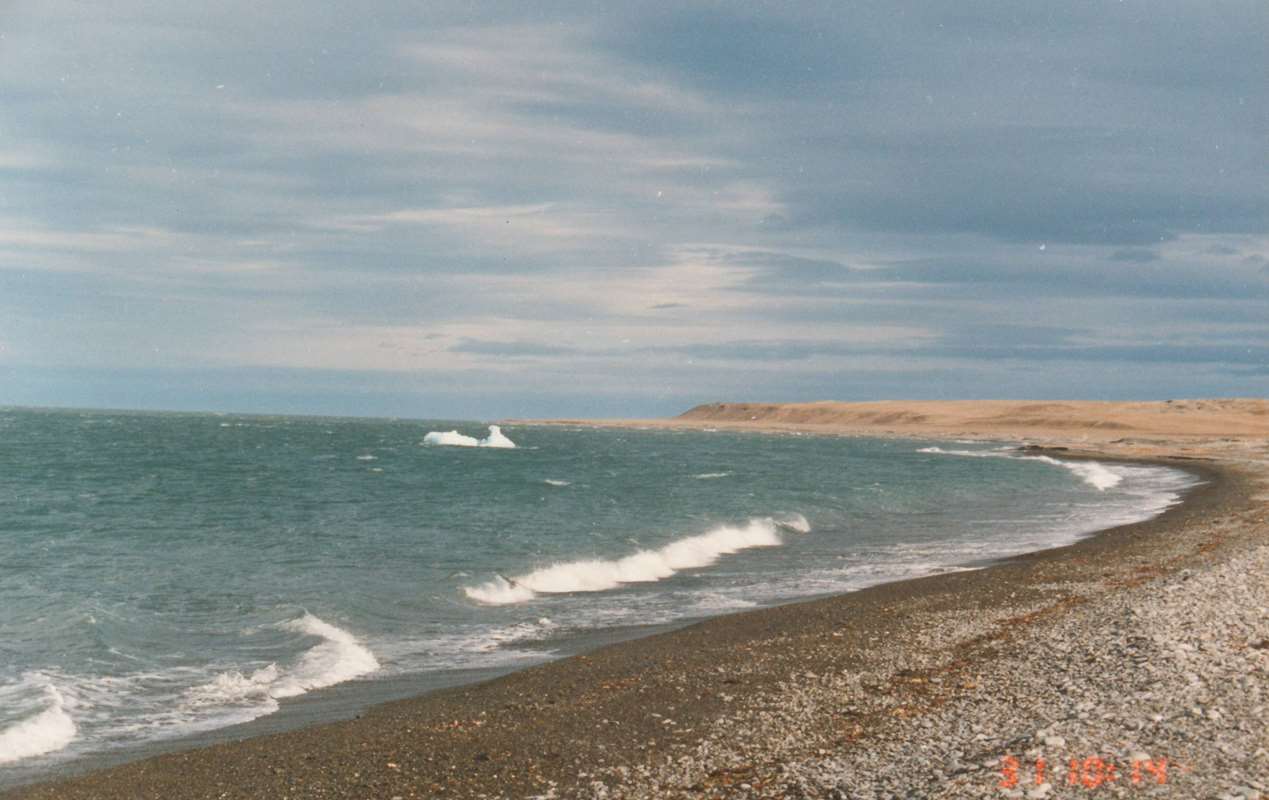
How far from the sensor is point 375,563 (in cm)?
2847

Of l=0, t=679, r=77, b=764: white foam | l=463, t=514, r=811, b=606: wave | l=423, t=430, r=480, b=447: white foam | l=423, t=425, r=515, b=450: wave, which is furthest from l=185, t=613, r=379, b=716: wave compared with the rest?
l=423, t=430, r=480, b=447: white foam

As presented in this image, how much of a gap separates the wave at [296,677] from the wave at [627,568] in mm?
5827

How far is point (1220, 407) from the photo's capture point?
195 meters

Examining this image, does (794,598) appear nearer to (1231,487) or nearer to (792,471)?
(1231,487)

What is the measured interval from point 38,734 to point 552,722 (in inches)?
261

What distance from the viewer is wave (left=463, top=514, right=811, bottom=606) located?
974 inches

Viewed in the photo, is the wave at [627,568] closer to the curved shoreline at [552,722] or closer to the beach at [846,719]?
the curved shoreline at [552,722]

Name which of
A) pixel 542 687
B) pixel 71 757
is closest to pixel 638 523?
pixel 542 687

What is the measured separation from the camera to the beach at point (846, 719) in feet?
31.3

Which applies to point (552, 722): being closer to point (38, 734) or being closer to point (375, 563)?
point (38, 734)

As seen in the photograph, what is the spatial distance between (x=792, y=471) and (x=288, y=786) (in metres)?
67.2
